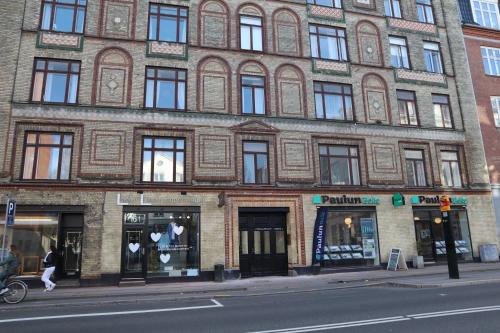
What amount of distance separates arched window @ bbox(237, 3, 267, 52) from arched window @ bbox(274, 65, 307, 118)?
1.77m

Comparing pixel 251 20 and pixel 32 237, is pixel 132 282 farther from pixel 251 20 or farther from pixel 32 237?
pixel 251 20

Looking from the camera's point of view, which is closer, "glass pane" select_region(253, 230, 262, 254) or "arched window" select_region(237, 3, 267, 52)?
"glass pane" select_region(253, 230, 262, 254)

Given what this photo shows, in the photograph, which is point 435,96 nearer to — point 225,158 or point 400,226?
point 400,226

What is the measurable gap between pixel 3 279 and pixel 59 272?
421 cm

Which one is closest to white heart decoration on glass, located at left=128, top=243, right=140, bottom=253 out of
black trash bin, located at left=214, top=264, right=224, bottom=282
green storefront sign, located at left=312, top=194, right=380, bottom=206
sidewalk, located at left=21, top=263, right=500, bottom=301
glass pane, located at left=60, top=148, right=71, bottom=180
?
sidewalk, located at left=21, top=263, right=500, bottom=301

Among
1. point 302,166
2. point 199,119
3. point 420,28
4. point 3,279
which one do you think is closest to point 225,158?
point 199,119

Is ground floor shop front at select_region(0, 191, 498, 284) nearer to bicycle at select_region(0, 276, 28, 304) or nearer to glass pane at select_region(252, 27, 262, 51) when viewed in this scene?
bicycle at select_region(0, 276, 28, 304)

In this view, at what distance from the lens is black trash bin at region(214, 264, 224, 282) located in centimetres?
1656

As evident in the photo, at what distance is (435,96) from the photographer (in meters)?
23.1

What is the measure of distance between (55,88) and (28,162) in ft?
11.9

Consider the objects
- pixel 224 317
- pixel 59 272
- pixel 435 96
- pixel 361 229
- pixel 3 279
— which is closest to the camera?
pixel 224 317

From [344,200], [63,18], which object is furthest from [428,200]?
[63,18]

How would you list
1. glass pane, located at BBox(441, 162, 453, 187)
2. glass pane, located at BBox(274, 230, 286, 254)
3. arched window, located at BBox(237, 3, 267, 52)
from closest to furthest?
glass pane, located at BBox(274, 230, 286, 254)
arched window, located at BBox(237, 3, 267, 52)
glass pane, located at BBox(441, 162, 453, 187)

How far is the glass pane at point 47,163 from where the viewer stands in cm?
1623
